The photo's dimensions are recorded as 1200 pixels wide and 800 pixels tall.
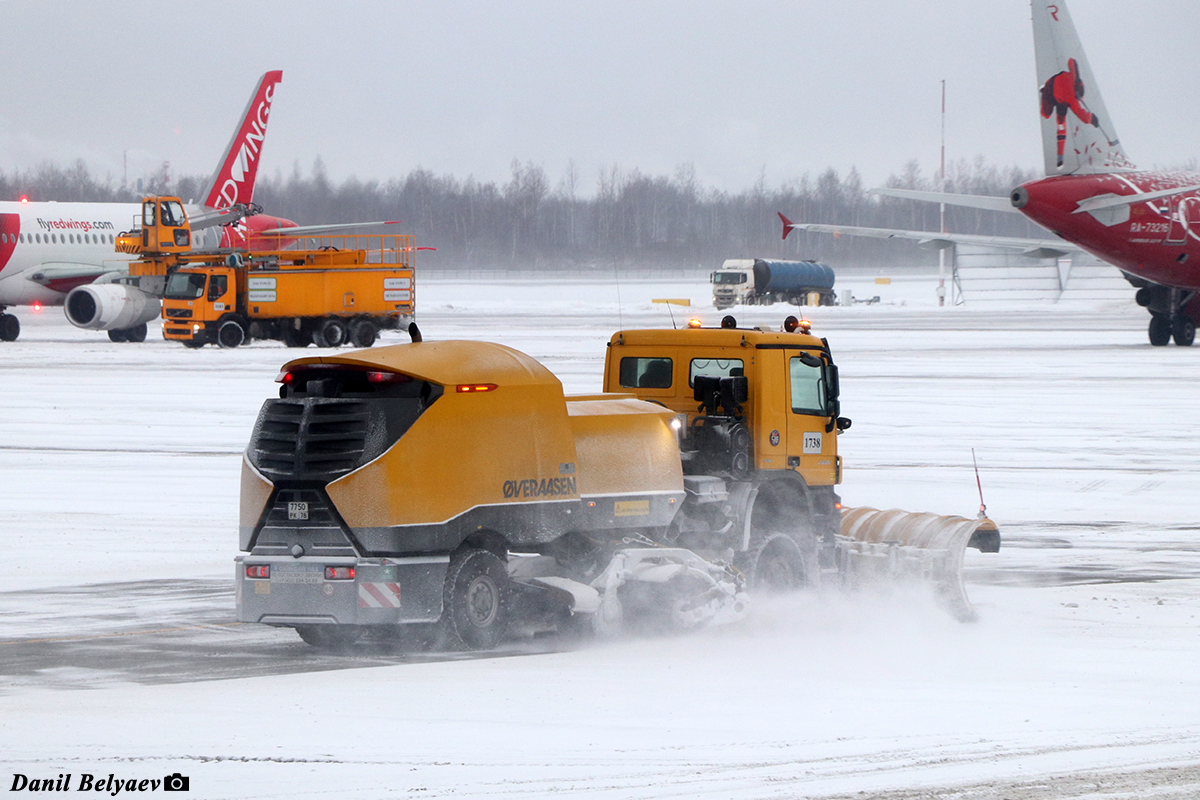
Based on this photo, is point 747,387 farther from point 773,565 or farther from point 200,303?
point 200,303

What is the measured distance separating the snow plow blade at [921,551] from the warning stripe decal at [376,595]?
466 cm

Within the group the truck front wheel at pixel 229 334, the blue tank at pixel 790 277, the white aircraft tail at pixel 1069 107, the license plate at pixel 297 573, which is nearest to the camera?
the license plate at pixel 297 573

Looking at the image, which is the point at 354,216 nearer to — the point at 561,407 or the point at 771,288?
the point at 771,288

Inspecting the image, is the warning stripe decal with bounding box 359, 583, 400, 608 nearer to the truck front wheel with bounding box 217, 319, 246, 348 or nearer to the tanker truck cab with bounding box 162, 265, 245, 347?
the tanker truck cab with bounding box 162, 265, 245, 347

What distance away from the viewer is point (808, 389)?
1212 cm

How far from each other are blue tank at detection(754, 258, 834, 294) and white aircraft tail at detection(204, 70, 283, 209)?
38498mm

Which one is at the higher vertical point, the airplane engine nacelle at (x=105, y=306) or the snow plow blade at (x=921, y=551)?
the airplane engine nacelle at (x=105, y=306)

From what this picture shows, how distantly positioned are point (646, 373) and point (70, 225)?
41.3 meters

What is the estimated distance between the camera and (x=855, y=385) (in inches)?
1219

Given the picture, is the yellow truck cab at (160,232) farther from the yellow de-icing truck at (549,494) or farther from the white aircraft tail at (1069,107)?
the yellow de-icing truck at (549,494)

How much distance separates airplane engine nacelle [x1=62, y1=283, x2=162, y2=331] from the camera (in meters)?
44.0

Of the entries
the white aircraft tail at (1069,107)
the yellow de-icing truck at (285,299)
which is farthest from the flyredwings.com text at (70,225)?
the white aircraft tail at (1069,107)

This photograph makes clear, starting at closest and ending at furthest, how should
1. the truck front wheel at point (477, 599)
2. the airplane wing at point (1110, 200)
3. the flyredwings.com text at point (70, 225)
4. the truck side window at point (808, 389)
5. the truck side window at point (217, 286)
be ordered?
the truck front wheel at point (477, 599) < the truck side window at point (808, 389) < the airplane wing at point (1110, 200) < the truck side window at point (217, 286) < the flyredwings.com text at point (70, 225)
